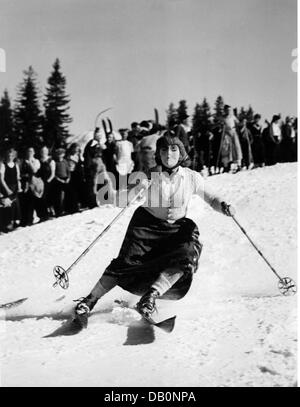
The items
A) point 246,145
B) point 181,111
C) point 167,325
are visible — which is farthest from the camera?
point 246,145

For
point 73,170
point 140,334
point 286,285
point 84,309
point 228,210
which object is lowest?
point 140,334

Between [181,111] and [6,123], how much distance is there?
126 inches

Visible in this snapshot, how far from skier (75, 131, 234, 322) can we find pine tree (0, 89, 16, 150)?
1972mm

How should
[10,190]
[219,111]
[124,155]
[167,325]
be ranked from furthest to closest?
[124,155], [10,190], [219,111], [167,325]

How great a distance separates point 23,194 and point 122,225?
2.77 m

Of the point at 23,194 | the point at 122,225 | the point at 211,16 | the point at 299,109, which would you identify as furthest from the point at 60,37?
the point at 23,194

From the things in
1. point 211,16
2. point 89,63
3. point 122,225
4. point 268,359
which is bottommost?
point 268,359

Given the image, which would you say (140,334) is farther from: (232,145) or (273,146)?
(273,146)

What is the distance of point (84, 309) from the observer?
15.3 ft

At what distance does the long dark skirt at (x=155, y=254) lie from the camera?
4754 millimetres

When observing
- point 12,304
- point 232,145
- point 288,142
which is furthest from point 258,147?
point 12,304
